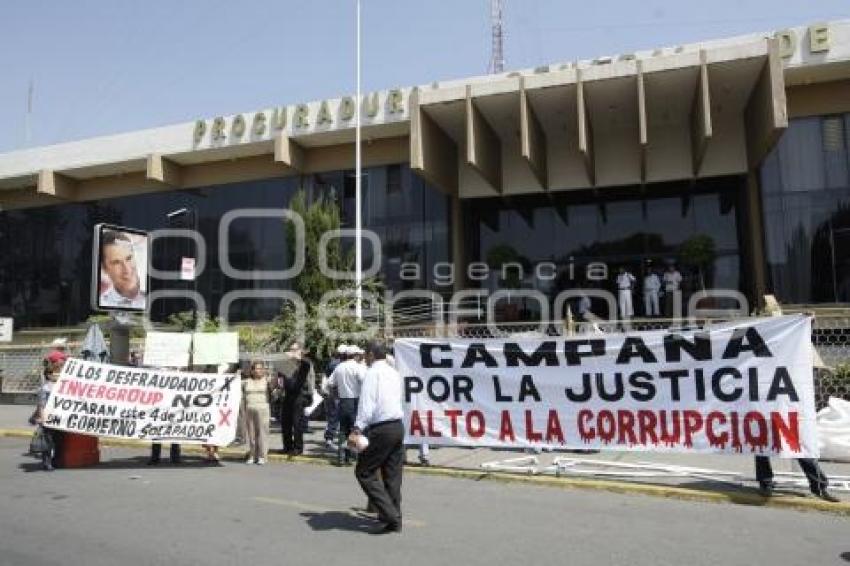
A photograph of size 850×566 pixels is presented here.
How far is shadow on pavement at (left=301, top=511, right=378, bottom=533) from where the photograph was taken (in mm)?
6844

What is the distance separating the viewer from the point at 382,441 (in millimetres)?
6801

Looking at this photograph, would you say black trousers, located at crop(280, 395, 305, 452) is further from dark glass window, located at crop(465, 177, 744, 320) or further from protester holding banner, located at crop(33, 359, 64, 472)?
dark glass window, located at crop(465, 177, 744, 320)

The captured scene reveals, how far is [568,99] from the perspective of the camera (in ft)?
72.0

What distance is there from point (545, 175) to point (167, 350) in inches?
570

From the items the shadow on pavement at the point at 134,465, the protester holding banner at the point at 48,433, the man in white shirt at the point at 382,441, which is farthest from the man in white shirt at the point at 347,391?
the protester holding banner at the point at 48,433

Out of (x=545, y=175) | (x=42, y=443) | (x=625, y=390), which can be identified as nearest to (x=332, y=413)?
(x=42, y=443)

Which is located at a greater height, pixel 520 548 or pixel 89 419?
pixel 89 419

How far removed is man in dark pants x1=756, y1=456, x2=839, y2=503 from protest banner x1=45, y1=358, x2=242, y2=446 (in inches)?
281

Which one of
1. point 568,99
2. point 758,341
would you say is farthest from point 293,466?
point 568,99

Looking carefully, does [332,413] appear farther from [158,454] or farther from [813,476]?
[813,476]

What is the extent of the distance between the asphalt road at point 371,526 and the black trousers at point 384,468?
26 cm

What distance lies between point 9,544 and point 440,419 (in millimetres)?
5292

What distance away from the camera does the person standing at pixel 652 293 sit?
2311 cm

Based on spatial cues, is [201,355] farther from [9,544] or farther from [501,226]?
[501,226]
